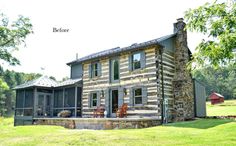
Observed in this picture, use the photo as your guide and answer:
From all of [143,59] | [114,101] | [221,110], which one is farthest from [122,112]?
[221,110]

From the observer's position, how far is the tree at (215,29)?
5789 millimetres

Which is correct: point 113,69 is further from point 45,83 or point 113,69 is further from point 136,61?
point 45,83

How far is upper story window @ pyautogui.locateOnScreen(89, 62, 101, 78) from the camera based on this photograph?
20106mm

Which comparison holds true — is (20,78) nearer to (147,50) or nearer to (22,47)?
(22,47)

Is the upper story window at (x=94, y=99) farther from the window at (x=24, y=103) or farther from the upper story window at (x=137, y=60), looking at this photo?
the window at (x=24, y=103)

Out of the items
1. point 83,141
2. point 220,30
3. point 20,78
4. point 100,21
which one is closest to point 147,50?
point 100,21

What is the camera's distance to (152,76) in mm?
15992

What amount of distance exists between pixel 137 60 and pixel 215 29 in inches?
441

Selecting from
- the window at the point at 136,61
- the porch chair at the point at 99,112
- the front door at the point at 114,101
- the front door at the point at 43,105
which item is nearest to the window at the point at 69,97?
the front door at the point at 43,105

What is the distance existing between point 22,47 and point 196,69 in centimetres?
2472

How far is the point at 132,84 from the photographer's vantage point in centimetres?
1709

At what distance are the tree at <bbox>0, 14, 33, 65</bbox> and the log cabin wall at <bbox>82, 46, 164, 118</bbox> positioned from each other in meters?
11.0

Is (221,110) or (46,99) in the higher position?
(46,99)

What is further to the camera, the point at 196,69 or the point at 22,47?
the point at 22,47
